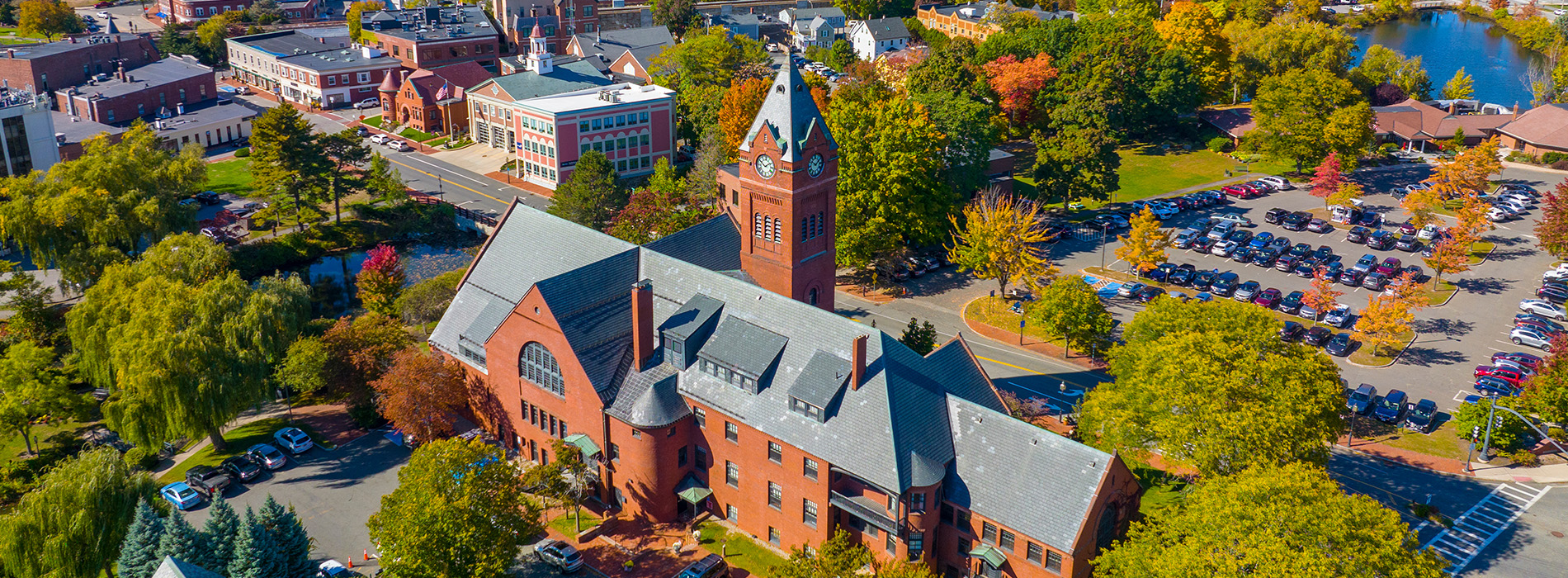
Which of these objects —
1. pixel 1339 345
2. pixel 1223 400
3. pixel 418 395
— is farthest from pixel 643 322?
pixel 1339 345

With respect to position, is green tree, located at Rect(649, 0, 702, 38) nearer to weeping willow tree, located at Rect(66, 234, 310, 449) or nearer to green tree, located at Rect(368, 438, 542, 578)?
weeping willow tree, located at Rect(66, 234, 310, 449)

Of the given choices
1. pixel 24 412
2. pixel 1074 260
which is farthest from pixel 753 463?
pixel 1074 260

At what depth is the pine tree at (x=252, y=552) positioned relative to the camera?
5103cm

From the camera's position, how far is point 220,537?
171 feet

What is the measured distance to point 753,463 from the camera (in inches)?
2336

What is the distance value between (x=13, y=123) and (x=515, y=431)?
75.7 metres

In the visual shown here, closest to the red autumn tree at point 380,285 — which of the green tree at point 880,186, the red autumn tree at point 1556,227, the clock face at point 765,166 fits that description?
the clock face at point 765,166

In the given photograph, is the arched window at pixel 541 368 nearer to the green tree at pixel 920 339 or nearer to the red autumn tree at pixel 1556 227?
the green tree at pixel 920 339

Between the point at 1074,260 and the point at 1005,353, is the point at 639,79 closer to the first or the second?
the point at 1074,260

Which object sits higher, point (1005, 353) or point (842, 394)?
point (842, 394)

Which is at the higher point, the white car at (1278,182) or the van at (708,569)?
the white car at (1278,182)

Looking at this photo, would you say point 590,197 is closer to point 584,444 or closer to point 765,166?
point 765,166

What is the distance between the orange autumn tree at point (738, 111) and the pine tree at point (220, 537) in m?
72.9

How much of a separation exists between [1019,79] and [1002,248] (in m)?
56.0
